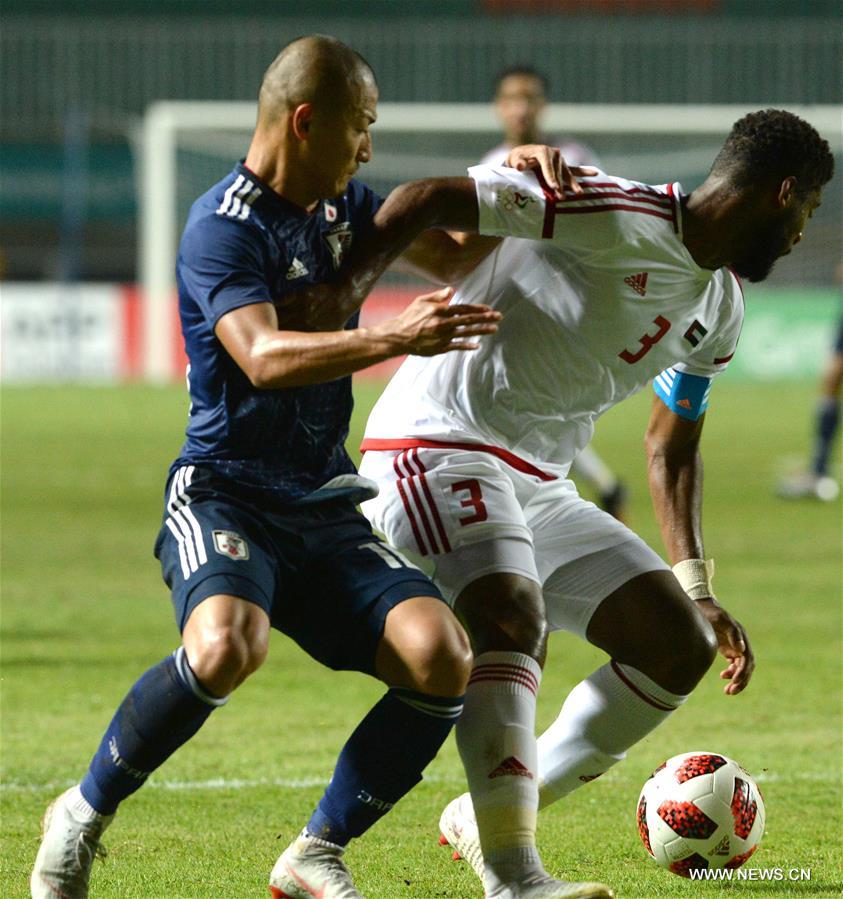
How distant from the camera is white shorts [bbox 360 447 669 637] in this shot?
416 cm

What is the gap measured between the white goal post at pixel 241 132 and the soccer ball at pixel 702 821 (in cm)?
1855

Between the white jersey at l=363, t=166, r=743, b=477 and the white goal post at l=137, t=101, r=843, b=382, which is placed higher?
the white jersey at l=363, t=166, r=743, b=477

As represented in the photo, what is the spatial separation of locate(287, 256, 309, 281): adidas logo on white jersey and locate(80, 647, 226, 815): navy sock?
2.96ft

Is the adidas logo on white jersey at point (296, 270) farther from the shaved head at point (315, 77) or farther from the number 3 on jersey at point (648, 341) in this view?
the number 3 on jersey at point (648, 341)

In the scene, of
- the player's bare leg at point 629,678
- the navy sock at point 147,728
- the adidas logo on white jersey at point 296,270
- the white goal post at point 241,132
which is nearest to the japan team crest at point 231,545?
the navy sock at point 147,728

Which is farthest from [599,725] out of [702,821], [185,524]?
[185,524]

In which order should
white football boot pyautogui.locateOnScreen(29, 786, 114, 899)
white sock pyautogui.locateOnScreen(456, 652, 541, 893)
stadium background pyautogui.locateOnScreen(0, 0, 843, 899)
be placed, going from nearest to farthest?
white football boot pyautogui.locateOnScreen(29, 786, 114, 899)
white sock pyautogui.locateOnScreen(456, 652, 541, 893)
stadium background pyautogui.locateOnScreen(0, 0, 843, 899)

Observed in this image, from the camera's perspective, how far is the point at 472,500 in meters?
4.23

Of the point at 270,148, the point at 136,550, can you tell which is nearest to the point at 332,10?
the point at 136,550

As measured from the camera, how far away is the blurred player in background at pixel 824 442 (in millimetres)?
13258

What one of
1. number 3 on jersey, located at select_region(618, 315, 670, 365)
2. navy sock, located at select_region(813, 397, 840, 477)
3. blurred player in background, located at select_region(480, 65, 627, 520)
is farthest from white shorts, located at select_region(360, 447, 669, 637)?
navy sock, located at select_region(813, 397, 840, 477)

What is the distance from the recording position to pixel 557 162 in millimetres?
4258

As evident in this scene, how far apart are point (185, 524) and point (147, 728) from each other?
18.9 inches
